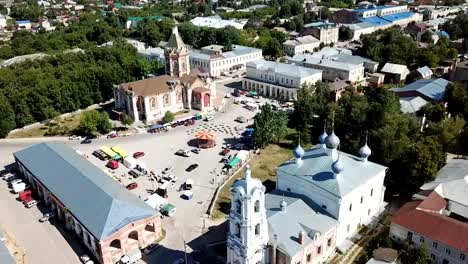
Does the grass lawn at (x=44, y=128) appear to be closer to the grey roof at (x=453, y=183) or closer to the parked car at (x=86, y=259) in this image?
the parked car at (x=86, y=259)

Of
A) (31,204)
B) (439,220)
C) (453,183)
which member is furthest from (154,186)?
(453,183)

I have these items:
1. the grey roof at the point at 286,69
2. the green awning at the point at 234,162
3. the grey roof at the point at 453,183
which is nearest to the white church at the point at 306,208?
the grey roof at the point at 453,183

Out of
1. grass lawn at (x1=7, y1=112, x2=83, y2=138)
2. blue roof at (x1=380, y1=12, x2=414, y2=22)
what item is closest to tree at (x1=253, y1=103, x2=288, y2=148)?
grass lawn at (x1=7, y1=112, x2=83, y2=138)

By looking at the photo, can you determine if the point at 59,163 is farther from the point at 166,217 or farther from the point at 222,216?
the point at 222,216

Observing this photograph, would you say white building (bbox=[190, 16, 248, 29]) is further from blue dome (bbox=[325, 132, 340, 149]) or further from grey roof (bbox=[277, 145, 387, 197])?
blue dome (bbox=[325, 132, 340, 149])

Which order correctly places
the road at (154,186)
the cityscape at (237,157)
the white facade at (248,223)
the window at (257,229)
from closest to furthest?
1. the white facade at (248,223)
2. the window at (257,229)
3. the cityscape at (237,157)
4. the road at (154,186)

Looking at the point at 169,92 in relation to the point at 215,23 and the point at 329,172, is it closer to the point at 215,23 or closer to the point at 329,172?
the point at 329,172
